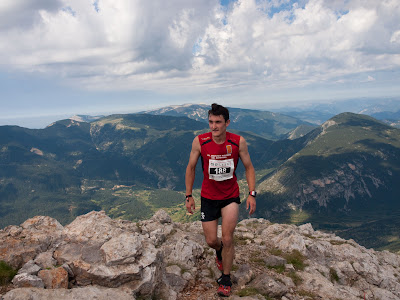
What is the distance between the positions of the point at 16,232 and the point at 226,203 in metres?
13.5

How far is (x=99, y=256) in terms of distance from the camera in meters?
10.9

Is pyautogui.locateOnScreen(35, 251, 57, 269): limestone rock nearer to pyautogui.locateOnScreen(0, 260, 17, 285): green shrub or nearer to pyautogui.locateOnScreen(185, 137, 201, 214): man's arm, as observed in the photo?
pyautogui.locateOnScreen(0, 260, 17, 285): green shrub

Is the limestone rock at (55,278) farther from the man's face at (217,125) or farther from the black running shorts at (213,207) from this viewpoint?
the man's face at (217,125)

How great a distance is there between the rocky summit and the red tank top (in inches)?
181

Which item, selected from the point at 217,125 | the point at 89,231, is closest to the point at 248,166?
the point at 217,125

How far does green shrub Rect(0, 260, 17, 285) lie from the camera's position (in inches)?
369

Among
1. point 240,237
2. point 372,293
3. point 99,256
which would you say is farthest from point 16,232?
point 372,293

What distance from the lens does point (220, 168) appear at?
11.0 metres

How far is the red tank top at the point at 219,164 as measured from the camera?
430 inches

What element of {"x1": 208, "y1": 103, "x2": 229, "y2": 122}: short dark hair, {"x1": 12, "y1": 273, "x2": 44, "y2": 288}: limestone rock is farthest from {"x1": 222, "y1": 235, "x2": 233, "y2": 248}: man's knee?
{"x1": 12, "y1": 273, "x2": 44, "y2": 288}: limestone rock

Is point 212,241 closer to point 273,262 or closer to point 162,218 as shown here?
point 273,262

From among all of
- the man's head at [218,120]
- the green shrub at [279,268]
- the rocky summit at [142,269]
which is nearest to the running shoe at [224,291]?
the rocky summit at [142,269]

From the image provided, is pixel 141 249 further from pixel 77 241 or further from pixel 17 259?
pixel 17 259

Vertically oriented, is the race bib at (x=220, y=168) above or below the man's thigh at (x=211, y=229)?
above
